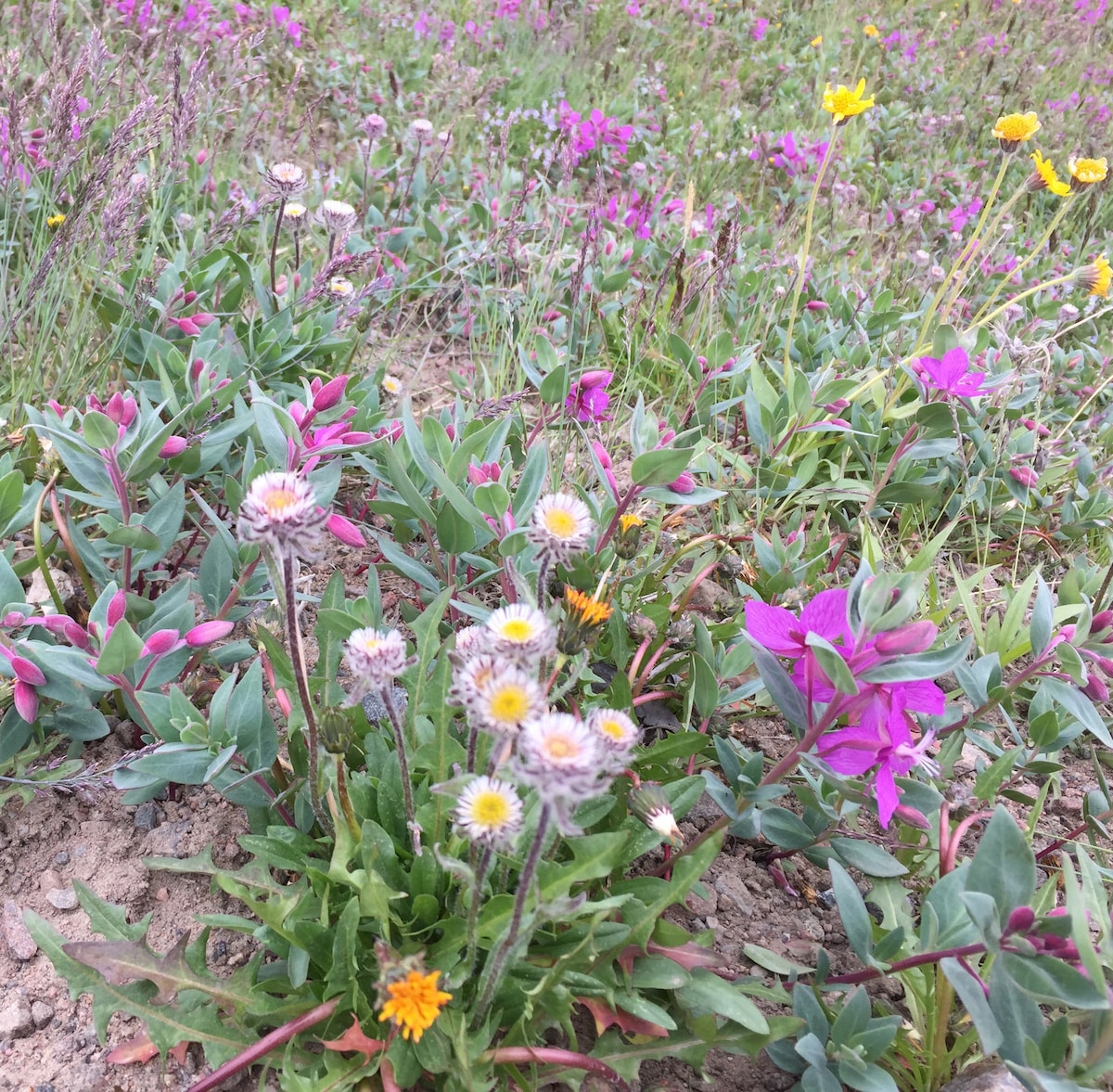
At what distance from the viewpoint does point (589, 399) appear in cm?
196

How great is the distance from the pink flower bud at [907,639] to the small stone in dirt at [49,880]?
134cm

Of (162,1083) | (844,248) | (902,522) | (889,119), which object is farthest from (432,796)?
(889,119)

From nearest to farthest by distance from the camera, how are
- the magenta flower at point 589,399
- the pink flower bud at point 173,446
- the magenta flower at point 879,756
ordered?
1. the magenta flower at point 879,756
2. the pink flower bud at point 173,446
3. the magenta flower at point 589,399

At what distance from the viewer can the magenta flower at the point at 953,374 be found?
6.40 ft

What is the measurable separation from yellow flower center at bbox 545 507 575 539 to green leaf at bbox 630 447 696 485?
0.46 m

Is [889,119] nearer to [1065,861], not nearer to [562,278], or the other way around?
[562,278]

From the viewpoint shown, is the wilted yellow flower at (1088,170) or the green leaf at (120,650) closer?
the green leaf at (120,650)

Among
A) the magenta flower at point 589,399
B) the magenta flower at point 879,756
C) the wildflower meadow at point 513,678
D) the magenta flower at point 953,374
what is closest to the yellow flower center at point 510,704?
the wildflower meadow at point 513,678

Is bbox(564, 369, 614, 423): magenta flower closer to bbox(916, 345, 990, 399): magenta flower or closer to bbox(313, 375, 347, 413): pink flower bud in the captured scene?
bbox(313, 375, 347, 413): pink flower bud

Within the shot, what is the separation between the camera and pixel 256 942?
4.46ft

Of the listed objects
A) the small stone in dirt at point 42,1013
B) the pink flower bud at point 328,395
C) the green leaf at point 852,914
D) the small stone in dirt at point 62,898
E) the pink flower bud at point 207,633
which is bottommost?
the small stone in dirt at point 42,1013

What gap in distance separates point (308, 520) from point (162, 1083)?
2.93ft

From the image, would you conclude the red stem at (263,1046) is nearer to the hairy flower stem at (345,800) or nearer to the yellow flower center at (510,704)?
the hairy flower stem at (345,800)

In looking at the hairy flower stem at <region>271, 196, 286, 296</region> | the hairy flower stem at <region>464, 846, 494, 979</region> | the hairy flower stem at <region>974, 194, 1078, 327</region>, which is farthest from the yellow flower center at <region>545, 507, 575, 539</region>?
the hairy flower stem at <region>974, 194, 1078, 327</region>
